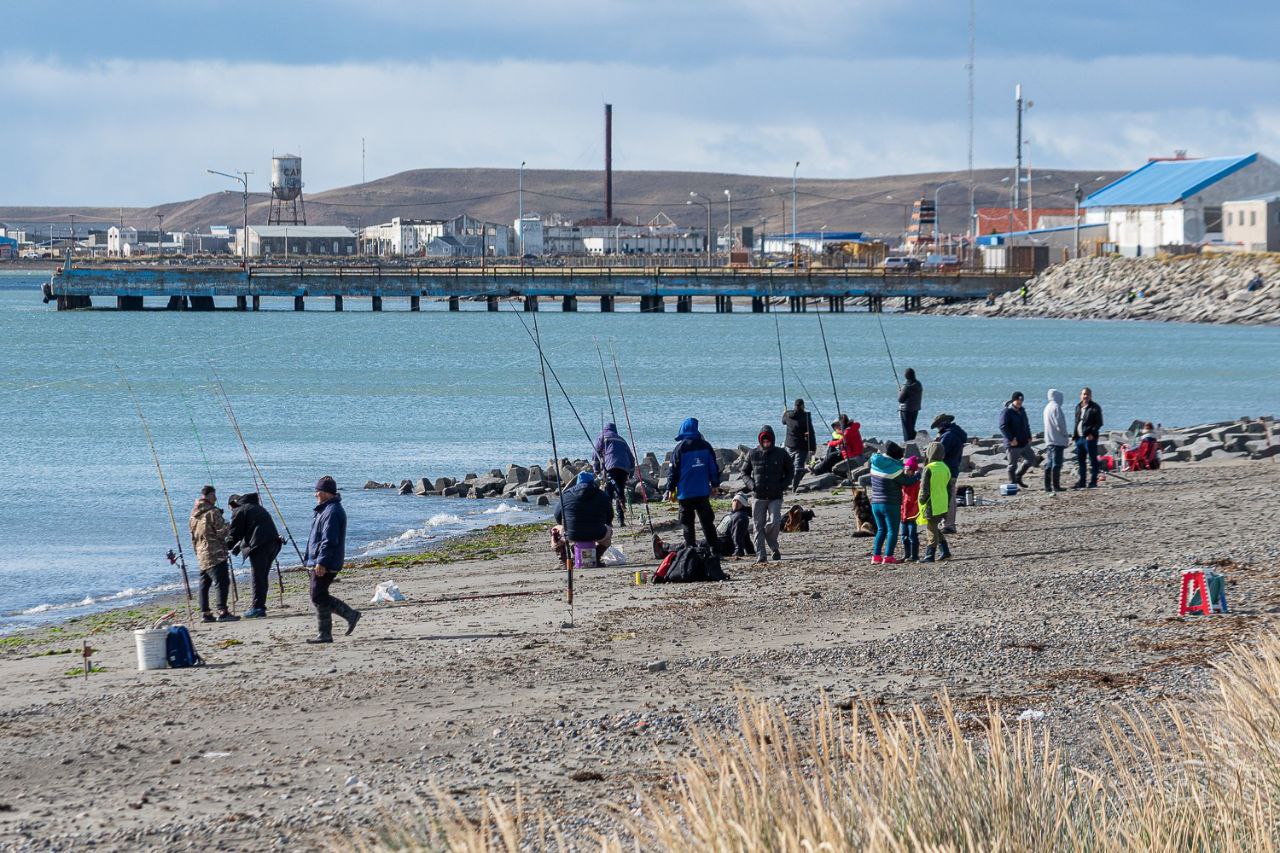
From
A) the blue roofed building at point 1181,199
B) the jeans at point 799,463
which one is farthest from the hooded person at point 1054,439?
the blue roofed building at point 1181,199

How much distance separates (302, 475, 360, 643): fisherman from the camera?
1210 cm

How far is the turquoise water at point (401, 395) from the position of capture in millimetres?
24922

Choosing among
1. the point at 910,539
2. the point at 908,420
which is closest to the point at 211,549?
the point at 910,539

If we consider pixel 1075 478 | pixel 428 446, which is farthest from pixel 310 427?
pixel 1075 478

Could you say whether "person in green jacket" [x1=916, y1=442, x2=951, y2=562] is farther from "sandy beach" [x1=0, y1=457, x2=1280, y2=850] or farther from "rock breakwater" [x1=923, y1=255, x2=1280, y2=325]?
"rock breakwater" [x1=923, y1=255, x2=1280, y2=325]

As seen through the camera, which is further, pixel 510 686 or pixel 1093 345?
pixel 1093 345

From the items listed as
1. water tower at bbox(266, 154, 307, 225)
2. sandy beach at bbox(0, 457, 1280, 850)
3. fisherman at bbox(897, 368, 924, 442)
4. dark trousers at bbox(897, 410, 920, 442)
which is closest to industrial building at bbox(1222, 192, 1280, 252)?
dark trousers at bbox(897, 410, 920, 442)

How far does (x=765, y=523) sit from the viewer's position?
1608cm

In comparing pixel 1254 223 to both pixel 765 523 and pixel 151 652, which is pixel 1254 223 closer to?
pixel 765 523

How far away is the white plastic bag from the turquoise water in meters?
4.28

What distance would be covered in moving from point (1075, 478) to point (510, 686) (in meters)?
14.6

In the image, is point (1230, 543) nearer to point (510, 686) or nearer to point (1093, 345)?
point (510, 686)

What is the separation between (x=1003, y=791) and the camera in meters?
4.34

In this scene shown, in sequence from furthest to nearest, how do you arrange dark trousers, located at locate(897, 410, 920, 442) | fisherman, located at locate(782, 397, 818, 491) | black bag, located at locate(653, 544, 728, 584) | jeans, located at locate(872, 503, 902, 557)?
1. dark trousers, located at locate(897, 410, 920, 442)
2. fisherman, located at locate(782, 397, 818, 491)
3. jeans, located at locate(872, 503, 902, 557)
4. black bag, located at locate(653, 544, 728, 584)
